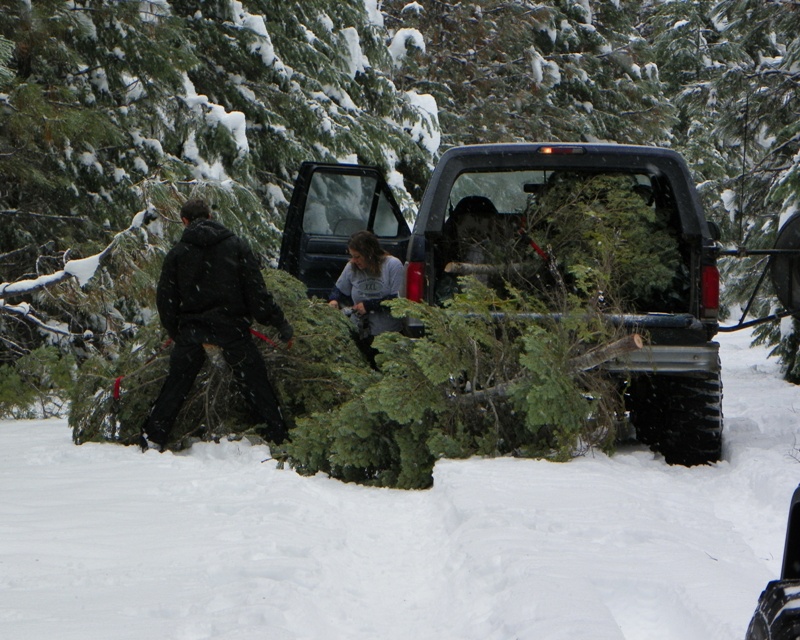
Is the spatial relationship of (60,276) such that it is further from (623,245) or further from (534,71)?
(534,71)

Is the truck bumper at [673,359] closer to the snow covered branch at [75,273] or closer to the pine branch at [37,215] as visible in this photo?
the snow covered branch at [75,273]

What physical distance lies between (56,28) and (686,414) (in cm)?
791

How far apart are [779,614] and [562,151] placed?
5.27 metres

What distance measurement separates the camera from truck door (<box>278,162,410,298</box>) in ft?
32.4

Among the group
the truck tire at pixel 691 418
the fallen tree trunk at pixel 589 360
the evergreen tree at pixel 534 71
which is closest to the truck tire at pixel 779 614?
the fallen tree trunk at pixel 589 360

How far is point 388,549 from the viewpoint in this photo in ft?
16.0

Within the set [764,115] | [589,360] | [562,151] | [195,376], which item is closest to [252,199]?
[195,376]

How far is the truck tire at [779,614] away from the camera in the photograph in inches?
68.6

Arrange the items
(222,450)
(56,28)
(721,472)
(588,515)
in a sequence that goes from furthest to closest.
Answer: (56,28), (222,450), (721,472), (588,515)

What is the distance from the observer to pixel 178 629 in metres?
3.40

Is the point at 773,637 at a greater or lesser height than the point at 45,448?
greater

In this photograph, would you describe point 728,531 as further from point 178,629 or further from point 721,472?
point 178,629

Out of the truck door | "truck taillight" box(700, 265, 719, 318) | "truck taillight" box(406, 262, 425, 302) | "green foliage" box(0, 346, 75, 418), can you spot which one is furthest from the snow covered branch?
"truck taillight" box(700, 265, 719, 318)

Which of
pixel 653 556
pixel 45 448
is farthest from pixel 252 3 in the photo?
pixel 653 556
